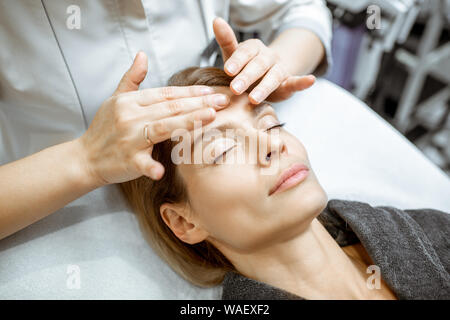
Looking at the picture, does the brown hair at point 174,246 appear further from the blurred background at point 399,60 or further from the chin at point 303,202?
the blurred background at point 399,60

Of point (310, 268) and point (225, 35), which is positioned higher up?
point (225, 35)

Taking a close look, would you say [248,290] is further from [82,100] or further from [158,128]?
[82,100]

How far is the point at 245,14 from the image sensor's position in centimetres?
107

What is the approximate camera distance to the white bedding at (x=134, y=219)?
0.89m

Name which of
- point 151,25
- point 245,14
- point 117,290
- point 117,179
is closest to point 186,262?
point 117,290

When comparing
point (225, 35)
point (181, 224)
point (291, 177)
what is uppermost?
point (225, 35)

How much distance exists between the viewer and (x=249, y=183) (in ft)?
2.39

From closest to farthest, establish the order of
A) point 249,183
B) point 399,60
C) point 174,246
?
point 249,183 → point 174,246 → point 399,60

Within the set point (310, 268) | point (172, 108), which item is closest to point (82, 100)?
point (172, 108)

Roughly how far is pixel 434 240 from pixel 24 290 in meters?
0.98

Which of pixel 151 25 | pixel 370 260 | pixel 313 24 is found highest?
pixel 151 25

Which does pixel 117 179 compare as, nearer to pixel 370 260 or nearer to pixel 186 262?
pixel 186 262

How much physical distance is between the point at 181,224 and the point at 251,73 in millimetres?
381

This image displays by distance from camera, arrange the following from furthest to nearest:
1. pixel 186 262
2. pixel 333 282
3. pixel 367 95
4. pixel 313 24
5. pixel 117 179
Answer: pixel 367 95, pixel 313 24, pixel 186 262, pixel 333 282, pixel 117 179
